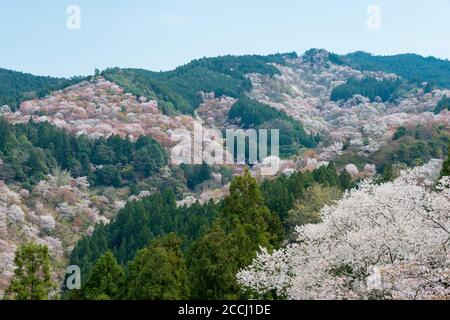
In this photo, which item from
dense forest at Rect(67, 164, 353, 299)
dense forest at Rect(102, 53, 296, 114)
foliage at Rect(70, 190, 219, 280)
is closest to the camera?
dense forest at Rect(67, 164, 353, 299)

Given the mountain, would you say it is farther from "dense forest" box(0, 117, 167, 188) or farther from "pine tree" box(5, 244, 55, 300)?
"pine tree" box(5, 244, 55, 300)

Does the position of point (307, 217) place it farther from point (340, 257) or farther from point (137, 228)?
point (137, 228)

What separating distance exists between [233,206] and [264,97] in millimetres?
132980

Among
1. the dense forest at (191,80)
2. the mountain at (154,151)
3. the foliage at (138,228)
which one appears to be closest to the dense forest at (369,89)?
the mountain at (154,151)

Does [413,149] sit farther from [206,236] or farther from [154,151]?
[206,236]

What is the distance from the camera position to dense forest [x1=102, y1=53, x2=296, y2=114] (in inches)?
5089

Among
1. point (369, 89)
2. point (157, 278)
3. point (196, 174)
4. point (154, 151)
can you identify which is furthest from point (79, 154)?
point (369, 89)

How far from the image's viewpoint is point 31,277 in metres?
19.5

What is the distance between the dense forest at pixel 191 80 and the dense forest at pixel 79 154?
95.7ft

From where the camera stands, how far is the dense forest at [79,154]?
74375 mm

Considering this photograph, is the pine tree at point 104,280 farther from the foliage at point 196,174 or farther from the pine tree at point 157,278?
the foliage at point 196,174

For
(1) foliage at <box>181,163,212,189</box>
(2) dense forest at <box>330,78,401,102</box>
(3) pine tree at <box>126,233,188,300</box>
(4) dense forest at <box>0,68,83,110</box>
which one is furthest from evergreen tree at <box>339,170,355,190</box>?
(2) dense forest at <box>330,78,401,102</box>

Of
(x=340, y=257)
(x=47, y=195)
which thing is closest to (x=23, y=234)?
(x=47, y=195)

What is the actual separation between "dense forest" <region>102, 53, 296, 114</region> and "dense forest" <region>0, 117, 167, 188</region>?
95.7ft
